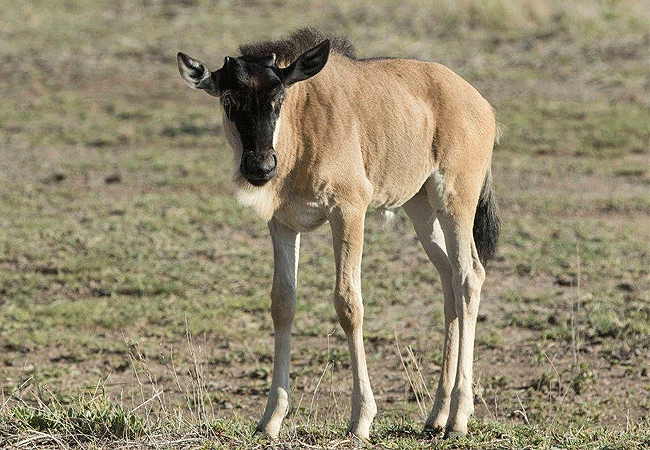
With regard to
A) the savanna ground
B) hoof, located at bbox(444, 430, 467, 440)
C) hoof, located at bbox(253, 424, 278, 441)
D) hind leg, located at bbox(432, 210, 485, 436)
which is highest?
hind leg, located at bbox(432, 210, 485, 436)

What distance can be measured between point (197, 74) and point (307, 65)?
0.57m

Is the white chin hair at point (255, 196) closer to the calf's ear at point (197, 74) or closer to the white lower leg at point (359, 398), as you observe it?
the calf's ear at point (197, 74)

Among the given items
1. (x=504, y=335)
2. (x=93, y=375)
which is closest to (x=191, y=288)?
(x=93, y=375)

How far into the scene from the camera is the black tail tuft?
7.43 metres

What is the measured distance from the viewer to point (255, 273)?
10836 millimetres

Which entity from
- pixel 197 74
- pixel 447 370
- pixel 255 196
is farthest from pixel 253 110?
pixel 447 370

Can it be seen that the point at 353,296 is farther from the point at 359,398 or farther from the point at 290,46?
the point at 290,46

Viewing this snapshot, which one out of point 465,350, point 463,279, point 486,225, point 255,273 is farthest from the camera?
point 255,273

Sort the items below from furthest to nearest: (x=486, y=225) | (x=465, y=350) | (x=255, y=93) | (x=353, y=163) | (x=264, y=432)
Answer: (x=486, y=225)
(x=465, y=350)
(x=353, y=163)
(x=264, y=432)
(x=255, y=93)

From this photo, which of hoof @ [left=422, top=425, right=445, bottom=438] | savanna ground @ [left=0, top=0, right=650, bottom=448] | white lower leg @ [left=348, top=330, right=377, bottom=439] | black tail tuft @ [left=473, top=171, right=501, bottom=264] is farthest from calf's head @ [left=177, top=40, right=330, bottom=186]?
black tail tuft @ [left=473, top=171, right=501, bottom=264]

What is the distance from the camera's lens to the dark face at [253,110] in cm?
587

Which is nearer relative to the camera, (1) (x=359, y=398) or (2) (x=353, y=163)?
(1) (x=359, y=398)

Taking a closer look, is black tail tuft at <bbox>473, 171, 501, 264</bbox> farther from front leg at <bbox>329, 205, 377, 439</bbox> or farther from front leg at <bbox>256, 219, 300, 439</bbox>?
front leg at <bbox>256, 219, 300, 439</bbox>

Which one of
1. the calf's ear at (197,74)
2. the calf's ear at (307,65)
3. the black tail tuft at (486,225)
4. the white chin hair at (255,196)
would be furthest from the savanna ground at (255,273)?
the calf's ear at (307,65)
